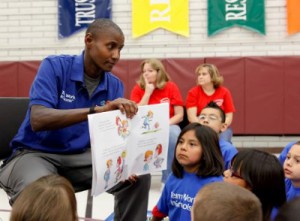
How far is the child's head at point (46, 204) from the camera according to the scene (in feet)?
3.95

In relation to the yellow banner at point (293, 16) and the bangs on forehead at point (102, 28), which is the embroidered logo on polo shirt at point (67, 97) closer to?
the bangs on forehead at point (102, 28)

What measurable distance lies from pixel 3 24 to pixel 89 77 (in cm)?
435

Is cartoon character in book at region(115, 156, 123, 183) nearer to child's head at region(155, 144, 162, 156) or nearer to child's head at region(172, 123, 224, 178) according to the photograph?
child's head at region(155, 144, 162, 156)

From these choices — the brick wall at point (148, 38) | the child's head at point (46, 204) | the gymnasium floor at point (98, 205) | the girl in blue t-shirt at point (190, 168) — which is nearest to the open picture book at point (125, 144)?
the girl in blue t-shirt at point (190, 168)

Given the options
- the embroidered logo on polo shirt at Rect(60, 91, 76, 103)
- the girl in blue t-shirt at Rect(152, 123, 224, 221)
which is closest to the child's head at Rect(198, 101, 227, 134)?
the girl in blue t-shirt at Rect(152, 123, 224, 221)

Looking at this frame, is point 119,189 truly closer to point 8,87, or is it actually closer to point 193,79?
point 193,79

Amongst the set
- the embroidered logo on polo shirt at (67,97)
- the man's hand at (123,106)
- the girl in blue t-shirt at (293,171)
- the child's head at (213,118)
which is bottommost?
the girl in blue t-shirt at (293,171)

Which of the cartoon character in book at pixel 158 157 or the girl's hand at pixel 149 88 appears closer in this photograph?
the cartoon character in book at pixel 158 157

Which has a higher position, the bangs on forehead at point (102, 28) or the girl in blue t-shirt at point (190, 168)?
the bangs on forehead at point (102, 28)

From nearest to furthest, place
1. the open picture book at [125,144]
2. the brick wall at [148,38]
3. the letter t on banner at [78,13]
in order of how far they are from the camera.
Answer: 1. the open picture book at [125,144]
2. the brick wall at [148,38]
3. the letter t on banner at [78,13]

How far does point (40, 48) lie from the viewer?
608 cm

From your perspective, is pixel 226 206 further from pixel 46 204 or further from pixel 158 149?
pixel 158 149

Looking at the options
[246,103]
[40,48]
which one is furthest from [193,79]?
[40,48]

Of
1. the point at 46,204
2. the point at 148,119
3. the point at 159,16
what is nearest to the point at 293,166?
the point at 148,119
